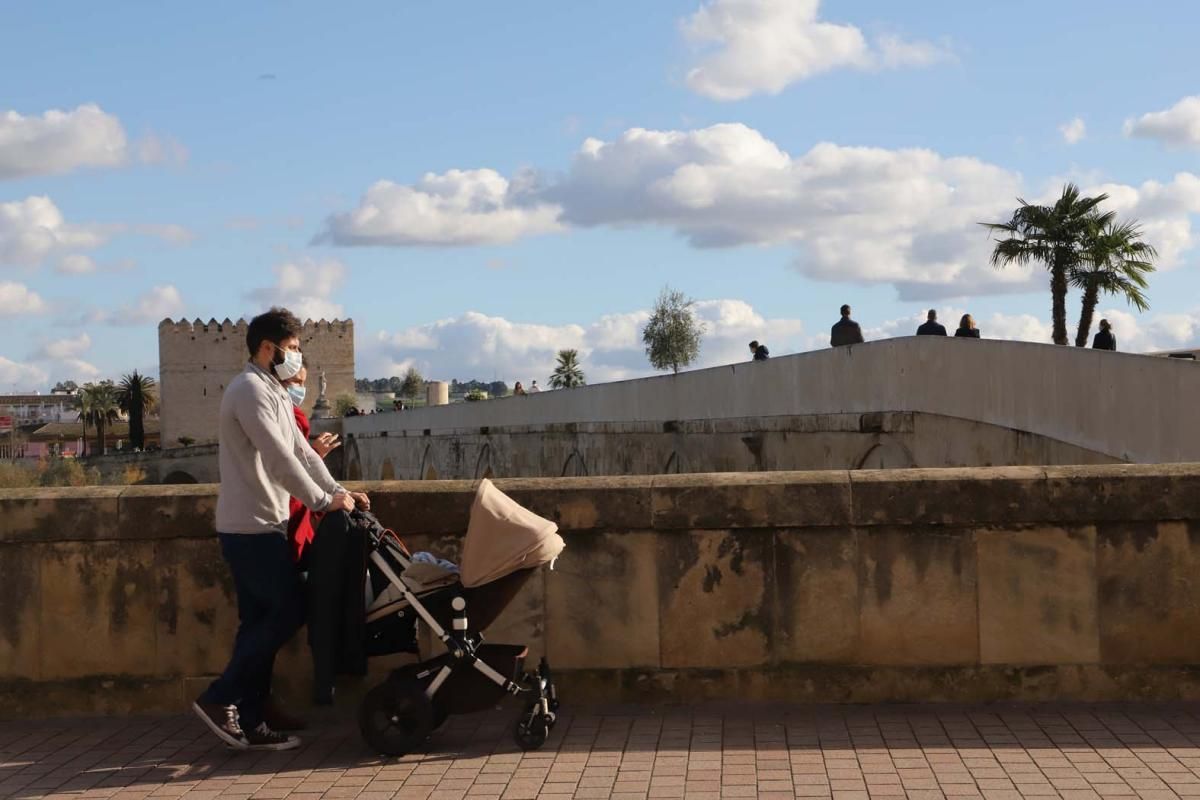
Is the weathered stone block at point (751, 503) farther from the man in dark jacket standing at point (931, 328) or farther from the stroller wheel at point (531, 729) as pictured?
the man in dark jacket standing at point (931, 328)

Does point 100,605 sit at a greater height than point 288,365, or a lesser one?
lesser

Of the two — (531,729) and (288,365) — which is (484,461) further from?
(531,729)

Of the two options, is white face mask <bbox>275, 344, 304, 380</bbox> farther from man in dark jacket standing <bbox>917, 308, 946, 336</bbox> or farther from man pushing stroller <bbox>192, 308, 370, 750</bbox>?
man in dark jacket standing <bbox>917, 308, 946, 336</bbox>

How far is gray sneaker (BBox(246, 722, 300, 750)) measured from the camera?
583 cm

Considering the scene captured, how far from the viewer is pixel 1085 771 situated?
5.18 meters

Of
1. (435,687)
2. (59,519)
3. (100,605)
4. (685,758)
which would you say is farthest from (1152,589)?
(59,519)

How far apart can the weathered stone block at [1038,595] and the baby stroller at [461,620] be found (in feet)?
5.88

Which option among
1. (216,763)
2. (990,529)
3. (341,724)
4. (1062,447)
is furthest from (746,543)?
(1062,447)

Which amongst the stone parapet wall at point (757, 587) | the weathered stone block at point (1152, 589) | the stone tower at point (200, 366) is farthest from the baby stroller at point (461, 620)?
the stone tower at point (200, 366)

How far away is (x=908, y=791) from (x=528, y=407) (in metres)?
32.9

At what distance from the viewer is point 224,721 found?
5.74 m

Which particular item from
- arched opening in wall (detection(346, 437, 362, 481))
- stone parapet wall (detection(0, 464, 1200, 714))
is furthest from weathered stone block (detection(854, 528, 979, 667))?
arched opening in wall (detection(346, 437, 362, 481))

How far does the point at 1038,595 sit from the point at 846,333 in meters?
17.1

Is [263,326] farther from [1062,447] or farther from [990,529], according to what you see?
[1062,447]
